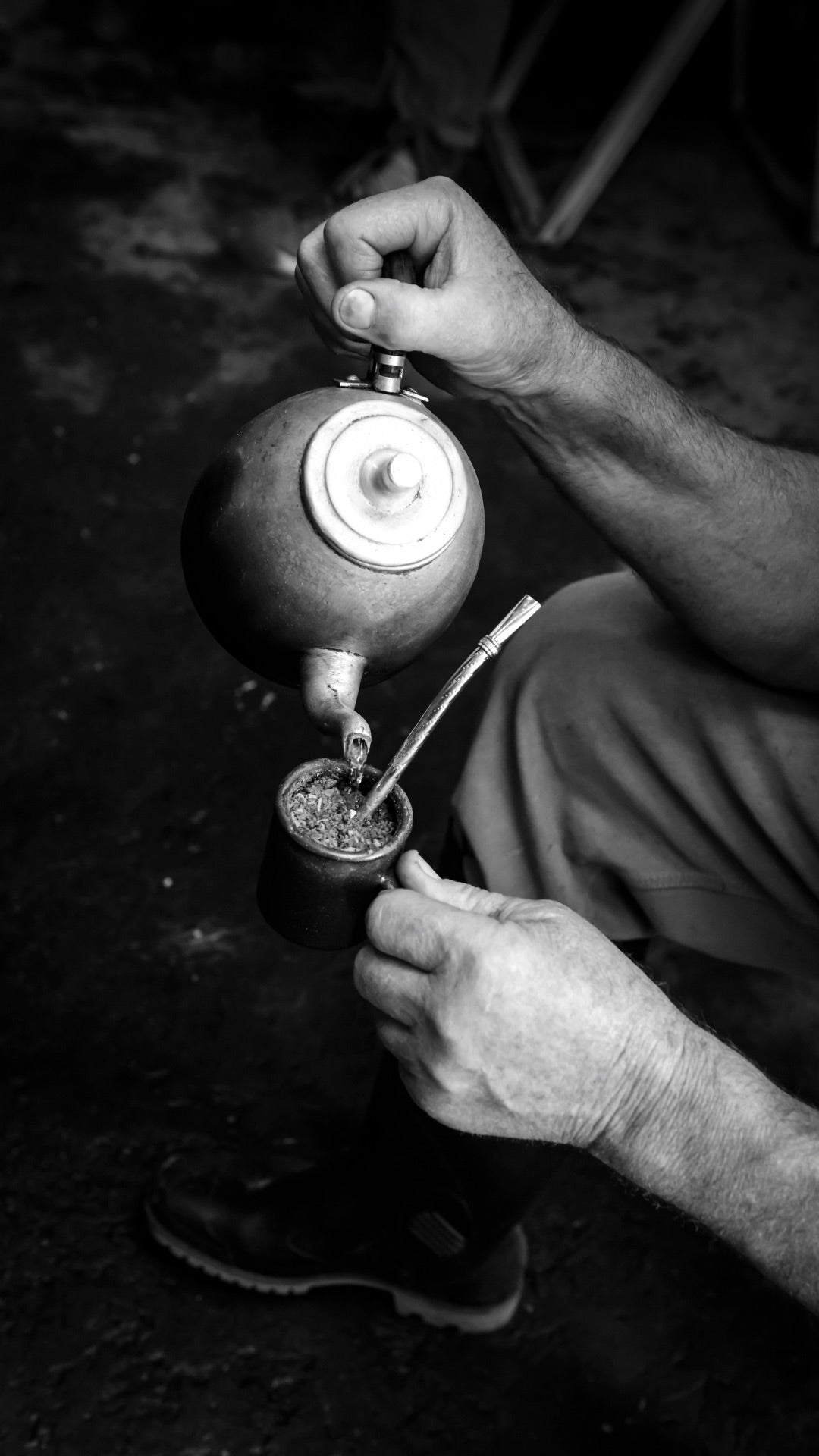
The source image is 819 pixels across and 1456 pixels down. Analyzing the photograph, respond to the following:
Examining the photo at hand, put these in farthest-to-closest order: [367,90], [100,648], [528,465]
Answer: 1. [367,90]
2. [528,465]
3. [100,648]

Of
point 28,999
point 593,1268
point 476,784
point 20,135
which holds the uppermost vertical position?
point 476,784

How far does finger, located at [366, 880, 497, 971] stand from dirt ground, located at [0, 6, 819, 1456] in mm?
767

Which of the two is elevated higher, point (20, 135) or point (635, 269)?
point (635, 269)

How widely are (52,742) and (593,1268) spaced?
1153 millimetres

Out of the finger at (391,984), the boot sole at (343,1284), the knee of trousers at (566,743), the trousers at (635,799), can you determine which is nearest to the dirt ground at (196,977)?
the boot sole at (343,1284)

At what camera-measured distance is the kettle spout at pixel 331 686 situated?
1024 millimetres

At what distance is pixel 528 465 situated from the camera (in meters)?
2.97

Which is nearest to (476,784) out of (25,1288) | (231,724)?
(25,1288)

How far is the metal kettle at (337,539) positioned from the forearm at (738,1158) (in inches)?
14.3

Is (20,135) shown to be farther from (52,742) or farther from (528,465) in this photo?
(52,742)

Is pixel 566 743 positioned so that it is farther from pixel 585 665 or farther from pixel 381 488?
pixel 381 488

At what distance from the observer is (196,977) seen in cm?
184

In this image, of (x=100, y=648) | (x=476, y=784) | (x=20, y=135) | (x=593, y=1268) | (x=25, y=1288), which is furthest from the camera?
(x=20, y=135)

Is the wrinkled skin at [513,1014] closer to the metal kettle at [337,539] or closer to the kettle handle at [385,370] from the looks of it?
the metal kettle at [337,539]
